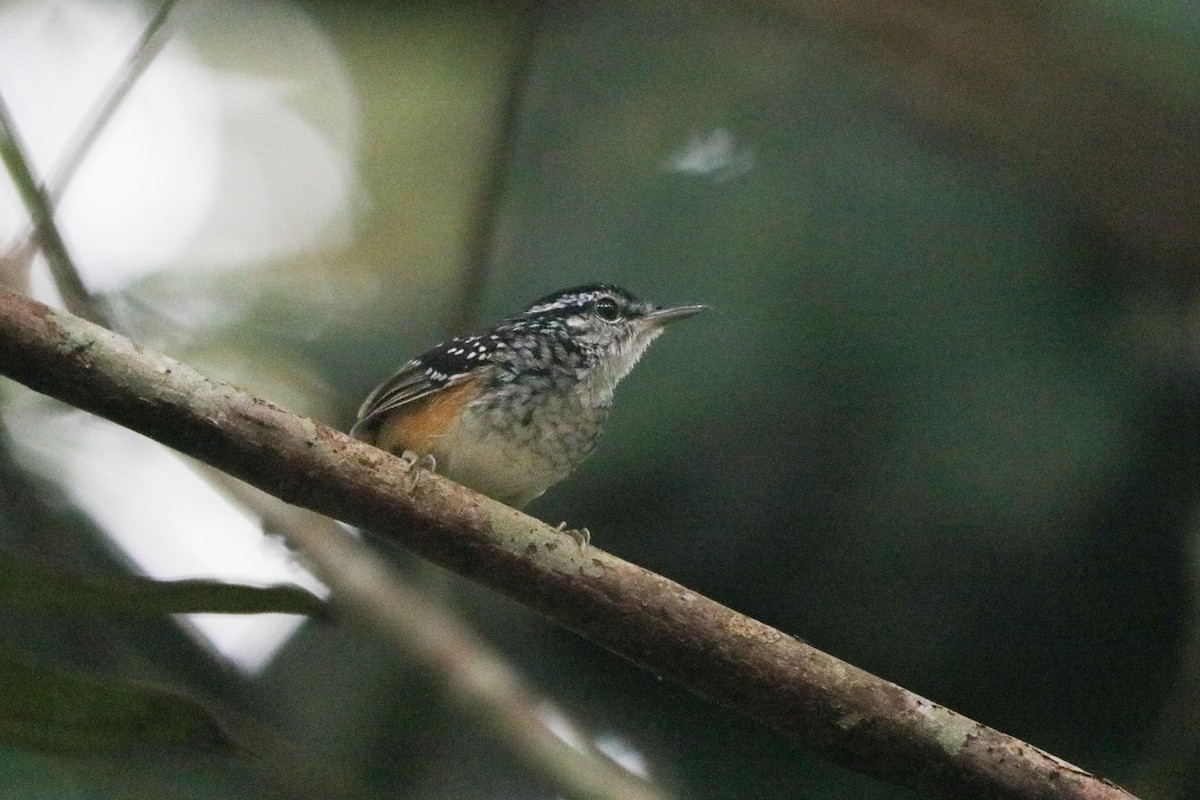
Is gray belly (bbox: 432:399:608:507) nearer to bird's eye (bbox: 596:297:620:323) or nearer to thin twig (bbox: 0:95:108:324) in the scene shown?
bird's eye (bbox: 596:297:620:323)

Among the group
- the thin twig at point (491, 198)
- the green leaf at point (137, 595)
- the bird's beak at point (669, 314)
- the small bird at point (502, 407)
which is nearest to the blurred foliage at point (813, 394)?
the thin twig at point (491, 198)

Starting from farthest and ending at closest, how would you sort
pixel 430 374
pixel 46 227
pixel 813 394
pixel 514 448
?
pixel 813 394
pixel 430 374
pixel 514 448
pixel 46 227

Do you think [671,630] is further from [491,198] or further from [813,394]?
[813,394]

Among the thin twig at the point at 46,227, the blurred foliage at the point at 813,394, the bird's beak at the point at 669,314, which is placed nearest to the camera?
the thin twig at the point at 46,227

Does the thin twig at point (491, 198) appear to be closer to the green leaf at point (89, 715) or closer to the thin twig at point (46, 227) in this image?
the thin twig at point (46, 227)

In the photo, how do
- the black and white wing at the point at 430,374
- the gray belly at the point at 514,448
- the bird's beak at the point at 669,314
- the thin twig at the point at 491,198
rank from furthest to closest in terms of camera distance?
the bird's beak at the point at 669,314
the thin twig at the point at 491,198
the black and white wing at the point at 430,374
the gray belly at the point at 514,448

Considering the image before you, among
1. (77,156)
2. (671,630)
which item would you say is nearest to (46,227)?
(77,156)

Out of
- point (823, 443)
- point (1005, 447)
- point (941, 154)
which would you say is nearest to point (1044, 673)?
point (1005, 447)
